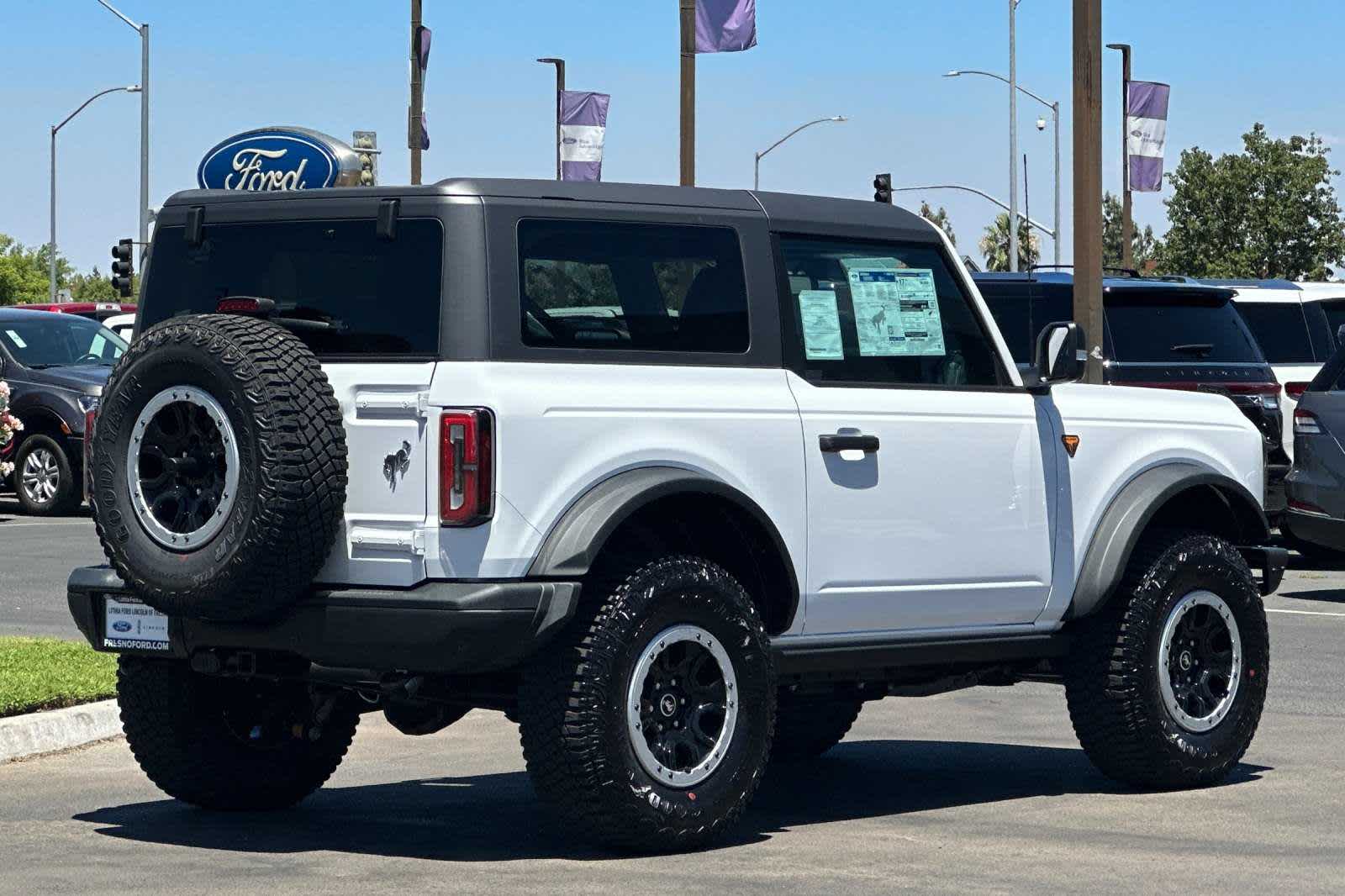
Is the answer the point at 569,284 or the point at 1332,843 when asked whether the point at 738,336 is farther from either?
the point at 1332,843

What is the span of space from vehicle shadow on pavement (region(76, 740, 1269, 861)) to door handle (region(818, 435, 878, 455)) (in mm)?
1242

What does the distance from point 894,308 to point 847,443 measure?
2.29ft

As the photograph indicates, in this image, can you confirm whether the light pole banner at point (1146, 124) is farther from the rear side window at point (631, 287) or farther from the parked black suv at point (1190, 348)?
the rear side window at point (631, 287)

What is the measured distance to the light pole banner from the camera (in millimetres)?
33000

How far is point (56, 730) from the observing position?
984cm

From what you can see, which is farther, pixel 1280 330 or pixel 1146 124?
pixel 1146 124

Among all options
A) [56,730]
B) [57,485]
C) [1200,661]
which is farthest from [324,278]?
[57,485]

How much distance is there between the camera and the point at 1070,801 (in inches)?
334

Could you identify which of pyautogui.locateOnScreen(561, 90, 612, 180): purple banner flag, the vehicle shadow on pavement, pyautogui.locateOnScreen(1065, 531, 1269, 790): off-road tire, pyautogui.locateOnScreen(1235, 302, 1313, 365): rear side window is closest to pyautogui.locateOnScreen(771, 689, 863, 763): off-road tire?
the vehicle shadow on pavement

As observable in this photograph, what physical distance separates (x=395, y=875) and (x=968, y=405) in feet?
8.70

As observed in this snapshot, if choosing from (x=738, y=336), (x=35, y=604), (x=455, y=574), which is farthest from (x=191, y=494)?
(x=35, y=604)

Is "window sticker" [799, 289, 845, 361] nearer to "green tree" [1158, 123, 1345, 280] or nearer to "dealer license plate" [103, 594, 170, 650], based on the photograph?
"dealer license plate" [103, 594, 170, 650]

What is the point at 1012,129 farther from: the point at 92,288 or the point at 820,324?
the point at 92,288

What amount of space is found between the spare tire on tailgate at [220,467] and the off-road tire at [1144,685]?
3.03 meters
